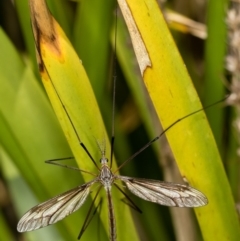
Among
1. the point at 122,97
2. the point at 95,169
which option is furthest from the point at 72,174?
the point at 122,97

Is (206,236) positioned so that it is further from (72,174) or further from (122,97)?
(122,97)

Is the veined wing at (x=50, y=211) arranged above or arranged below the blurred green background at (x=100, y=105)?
below

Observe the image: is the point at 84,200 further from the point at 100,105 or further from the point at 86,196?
the point at 100,105

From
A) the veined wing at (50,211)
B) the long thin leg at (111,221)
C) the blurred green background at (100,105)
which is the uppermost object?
the blurred green background at (100,105)

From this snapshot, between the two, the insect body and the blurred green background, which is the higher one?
the blurred green background

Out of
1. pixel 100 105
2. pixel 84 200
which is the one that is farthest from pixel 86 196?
pixel 100 105
